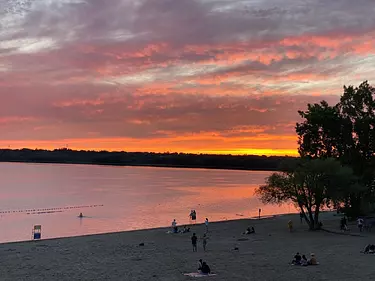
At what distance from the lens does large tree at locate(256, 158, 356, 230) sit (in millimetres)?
42594

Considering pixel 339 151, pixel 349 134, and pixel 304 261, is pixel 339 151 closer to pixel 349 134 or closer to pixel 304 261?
pixel 349 134

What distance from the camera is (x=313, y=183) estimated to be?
42562 mm

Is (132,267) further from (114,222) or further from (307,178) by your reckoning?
(114,222)

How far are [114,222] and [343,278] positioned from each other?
47279 millimetres

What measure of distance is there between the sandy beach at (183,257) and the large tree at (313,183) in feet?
10.7

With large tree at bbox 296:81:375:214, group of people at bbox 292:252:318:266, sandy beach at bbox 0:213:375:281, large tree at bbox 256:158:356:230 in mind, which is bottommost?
sandy beach at bbox 0:213:375:281

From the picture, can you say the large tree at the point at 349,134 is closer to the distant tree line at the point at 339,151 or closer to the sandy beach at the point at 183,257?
the distant tree line at the point at 339,151

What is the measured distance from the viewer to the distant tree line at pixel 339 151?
43.8m

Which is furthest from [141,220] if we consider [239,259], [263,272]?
[263,272]

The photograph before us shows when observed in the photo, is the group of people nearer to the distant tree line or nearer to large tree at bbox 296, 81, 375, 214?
the distant tree line

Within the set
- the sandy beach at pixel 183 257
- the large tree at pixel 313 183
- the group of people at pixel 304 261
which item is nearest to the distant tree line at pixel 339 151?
the large tree at pixel 313 183

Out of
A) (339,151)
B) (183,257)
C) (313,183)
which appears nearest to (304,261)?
(183,257)

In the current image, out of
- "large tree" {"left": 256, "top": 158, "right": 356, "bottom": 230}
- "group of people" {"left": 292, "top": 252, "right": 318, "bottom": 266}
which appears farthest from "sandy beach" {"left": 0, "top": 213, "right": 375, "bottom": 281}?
"large tree" {"left": 256, "top": 158, "right": 356, "bottom": 230}

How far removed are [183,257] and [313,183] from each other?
622 inches
